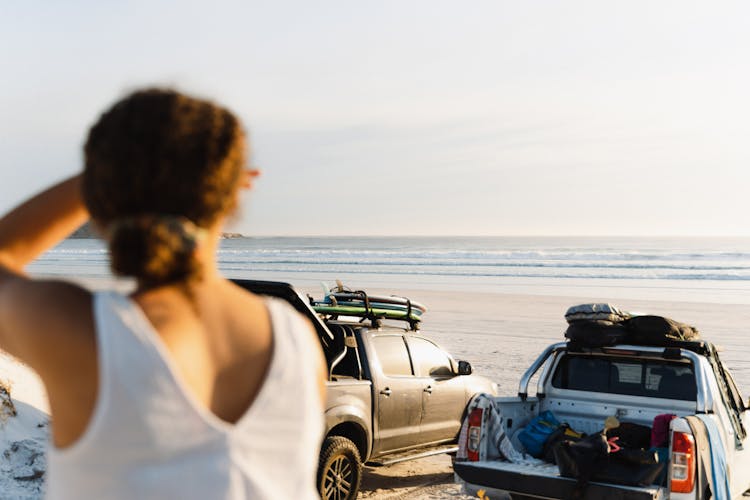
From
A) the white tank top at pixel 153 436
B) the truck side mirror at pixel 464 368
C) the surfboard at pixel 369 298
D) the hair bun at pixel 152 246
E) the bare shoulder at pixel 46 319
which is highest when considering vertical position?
the hair bun at pixel 152 246

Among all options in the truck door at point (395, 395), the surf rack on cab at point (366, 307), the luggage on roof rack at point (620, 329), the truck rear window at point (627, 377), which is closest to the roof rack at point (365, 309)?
the surf rack on cab at point (366, 307)

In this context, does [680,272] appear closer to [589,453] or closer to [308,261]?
[308,261]

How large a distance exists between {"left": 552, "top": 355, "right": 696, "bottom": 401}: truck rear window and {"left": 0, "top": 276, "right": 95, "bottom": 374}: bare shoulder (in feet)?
23.6

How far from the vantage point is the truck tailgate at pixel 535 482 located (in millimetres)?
6492

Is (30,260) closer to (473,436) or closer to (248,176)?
(248,176)

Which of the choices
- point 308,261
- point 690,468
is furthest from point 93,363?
point 308,261

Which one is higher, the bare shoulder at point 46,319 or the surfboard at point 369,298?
the bare shoulder at point 46,319

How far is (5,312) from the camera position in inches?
55.1

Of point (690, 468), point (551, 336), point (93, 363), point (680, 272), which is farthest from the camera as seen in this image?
point (680, 272)

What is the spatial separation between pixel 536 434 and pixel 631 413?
2.93 feet

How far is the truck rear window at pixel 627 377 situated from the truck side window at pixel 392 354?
1.65 m

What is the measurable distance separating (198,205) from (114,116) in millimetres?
207

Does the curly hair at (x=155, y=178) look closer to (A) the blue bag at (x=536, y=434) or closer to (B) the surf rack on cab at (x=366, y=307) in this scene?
(A) the blue bag at (x=536, y=434)

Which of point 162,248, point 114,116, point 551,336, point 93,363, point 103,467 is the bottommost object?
point 551,336
